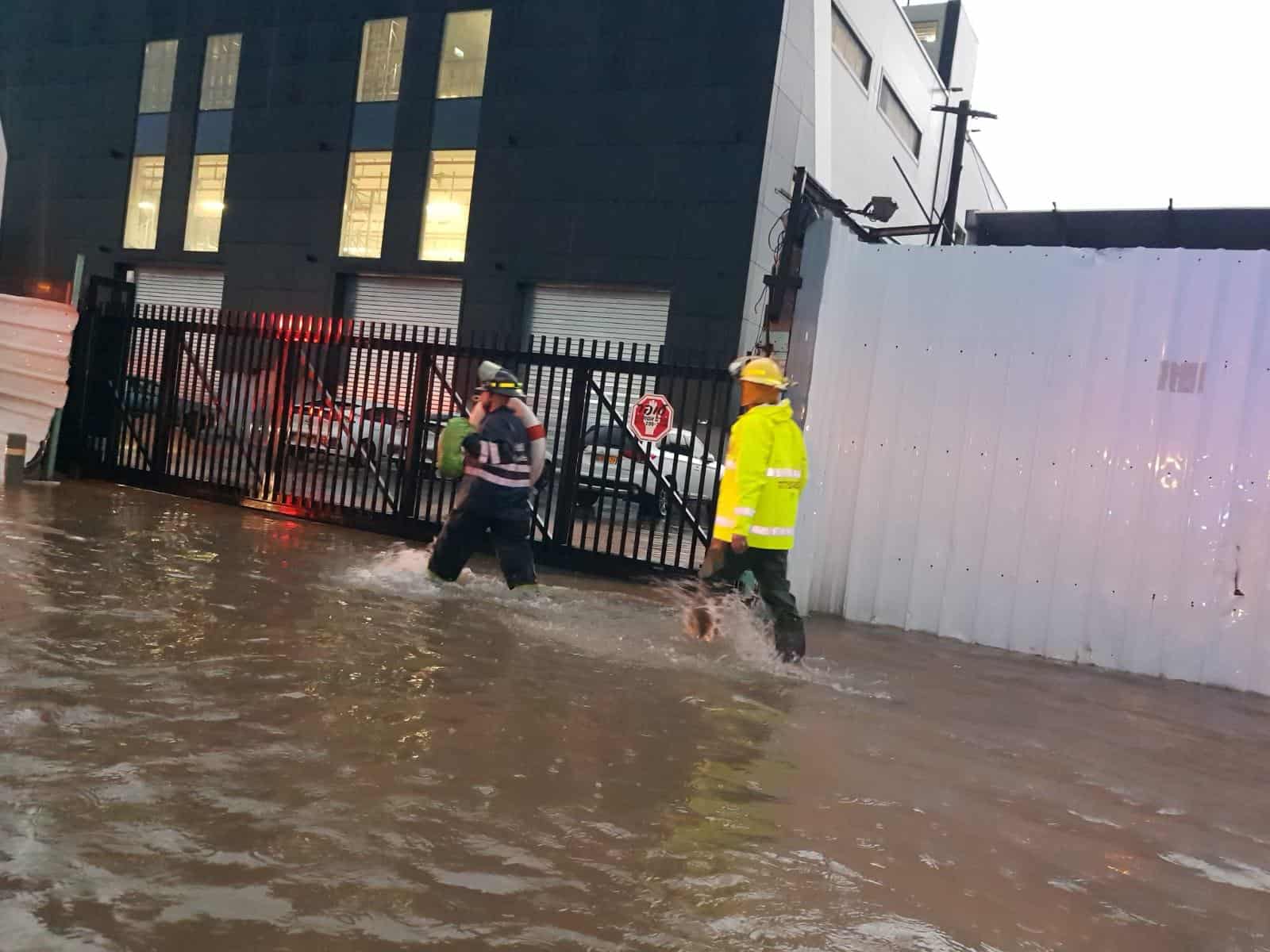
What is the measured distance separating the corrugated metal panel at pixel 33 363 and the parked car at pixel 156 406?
906 millimetres

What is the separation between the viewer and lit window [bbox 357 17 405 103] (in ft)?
79.2

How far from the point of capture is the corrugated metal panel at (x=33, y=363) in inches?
452

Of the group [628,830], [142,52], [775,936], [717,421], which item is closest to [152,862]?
[628,830]

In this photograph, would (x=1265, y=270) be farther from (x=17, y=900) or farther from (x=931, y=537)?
(x=17, y=900)

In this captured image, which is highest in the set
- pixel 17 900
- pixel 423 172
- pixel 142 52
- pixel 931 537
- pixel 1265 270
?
pixel 142 52

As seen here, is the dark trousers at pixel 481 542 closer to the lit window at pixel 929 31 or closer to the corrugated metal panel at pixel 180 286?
the corrugated metal panel at pixel 180 286

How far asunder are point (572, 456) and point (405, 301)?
1596 centimetres

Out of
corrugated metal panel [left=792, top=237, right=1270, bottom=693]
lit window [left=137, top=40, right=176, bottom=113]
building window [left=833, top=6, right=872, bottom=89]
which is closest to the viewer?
corrugated metal panel [left=792, top=237, right=1270, bottom=693]

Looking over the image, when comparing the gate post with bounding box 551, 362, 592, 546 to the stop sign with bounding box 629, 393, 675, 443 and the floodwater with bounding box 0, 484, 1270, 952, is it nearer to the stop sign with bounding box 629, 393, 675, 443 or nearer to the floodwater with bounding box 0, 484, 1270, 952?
the stop sign with bounding box 629, 393, 675, 443

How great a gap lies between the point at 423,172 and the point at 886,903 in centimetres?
2240

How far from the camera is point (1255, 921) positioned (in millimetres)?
3492

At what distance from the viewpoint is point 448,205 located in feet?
77.0

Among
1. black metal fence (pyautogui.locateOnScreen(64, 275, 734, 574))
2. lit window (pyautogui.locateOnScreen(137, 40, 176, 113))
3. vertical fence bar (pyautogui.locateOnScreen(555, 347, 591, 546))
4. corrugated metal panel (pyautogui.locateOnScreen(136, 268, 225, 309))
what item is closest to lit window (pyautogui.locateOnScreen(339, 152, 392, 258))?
corrugated metal panel (pyautogui.locateOnScreen(136, 268, 225, 309))

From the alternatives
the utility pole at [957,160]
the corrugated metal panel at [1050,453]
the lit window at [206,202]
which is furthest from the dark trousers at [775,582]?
the lit window at [206,202]
